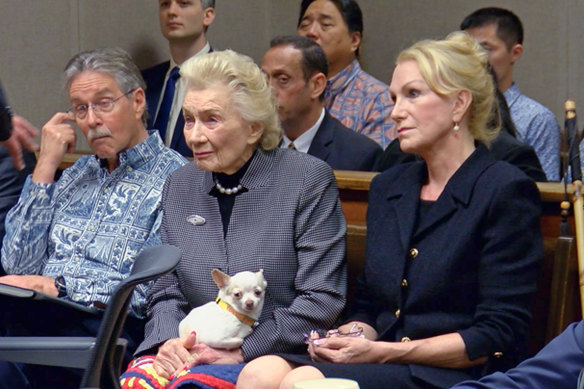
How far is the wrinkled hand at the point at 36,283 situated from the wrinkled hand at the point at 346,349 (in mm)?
1023

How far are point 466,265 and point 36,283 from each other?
143 cm

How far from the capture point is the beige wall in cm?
536

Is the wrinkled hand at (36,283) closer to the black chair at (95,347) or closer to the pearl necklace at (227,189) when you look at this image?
the pearl necklace at (227,189)

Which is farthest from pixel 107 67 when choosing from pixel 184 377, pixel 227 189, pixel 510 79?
pixel 510 79

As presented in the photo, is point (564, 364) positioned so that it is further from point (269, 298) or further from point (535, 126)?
point (535, 126)

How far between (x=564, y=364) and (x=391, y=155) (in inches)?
79.8

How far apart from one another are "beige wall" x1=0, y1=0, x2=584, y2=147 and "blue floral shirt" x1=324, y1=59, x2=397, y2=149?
3.15 feet

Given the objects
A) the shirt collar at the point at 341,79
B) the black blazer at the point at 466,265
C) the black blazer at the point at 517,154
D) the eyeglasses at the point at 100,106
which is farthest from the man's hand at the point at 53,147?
the shirt collar at the point at 341,79

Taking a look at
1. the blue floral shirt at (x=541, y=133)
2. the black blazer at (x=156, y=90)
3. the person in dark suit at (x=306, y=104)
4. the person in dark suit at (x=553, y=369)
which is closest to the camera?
the person in dark suit at (x=553, y=369)

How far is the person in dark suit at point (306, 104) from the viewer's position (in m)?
4.30

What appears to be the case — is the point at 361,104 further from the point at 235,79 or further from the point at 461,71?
the point at 461,71

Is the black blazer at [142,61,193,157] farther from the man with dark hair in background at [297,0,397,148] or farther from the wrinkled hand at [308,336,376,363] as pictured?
the wrinkled hand at [308,336,376,363]

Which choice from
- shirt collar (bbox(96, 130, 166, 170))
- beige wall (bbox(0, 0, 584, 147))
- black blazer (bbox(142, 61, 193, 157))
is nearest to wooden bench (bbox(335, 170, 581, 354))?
shirt collar (bbox(96, 130, 166, 170))

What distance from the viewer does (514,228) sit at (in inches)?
111
